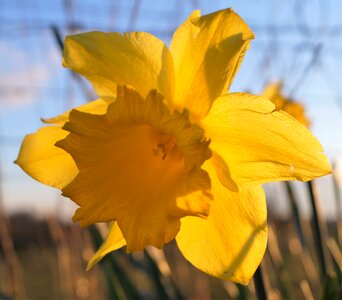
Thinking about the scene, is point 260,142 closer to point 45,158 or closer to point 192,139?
point 192,139

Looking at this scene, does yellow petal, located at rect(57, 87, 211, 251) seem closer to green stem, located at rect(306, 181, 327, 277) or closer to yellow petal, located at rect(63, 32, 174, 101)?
yellow petal, located at rect(63, 32, 174, 101)

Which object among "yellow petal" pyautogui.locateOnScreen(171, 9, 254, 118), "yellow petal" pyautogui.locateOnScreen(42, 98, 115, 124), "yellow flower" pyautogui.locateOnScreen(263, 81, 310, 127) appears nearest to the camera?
"yellow petal" pyautogui.locateOnScreen(171, 9, 254, 118)

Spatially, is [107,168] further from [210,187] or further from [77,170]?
[210,187]

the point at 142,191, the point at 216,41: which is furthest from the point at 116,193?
the point at 216,41

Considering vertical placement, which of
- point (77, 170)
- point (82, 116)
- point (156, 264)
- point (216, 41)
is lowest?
point (156, 264)

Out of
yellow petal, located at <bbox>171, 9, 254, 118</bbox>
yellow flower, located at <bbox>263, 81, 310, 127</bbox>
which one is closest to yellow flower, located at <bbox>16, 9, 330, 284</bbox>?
yellow petal, located at <bbox>171, 9, 254, 118</bbox>

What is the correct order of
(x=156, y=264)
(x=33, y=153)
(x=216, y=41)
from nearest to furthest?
(x=216, y=41) → (x=33, y=153) → (x=156, y=264)

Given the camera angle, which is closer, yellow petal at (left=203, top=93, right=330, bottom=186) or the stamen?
yellow petal at (left=203, top=93, right=330, bottom=186)
